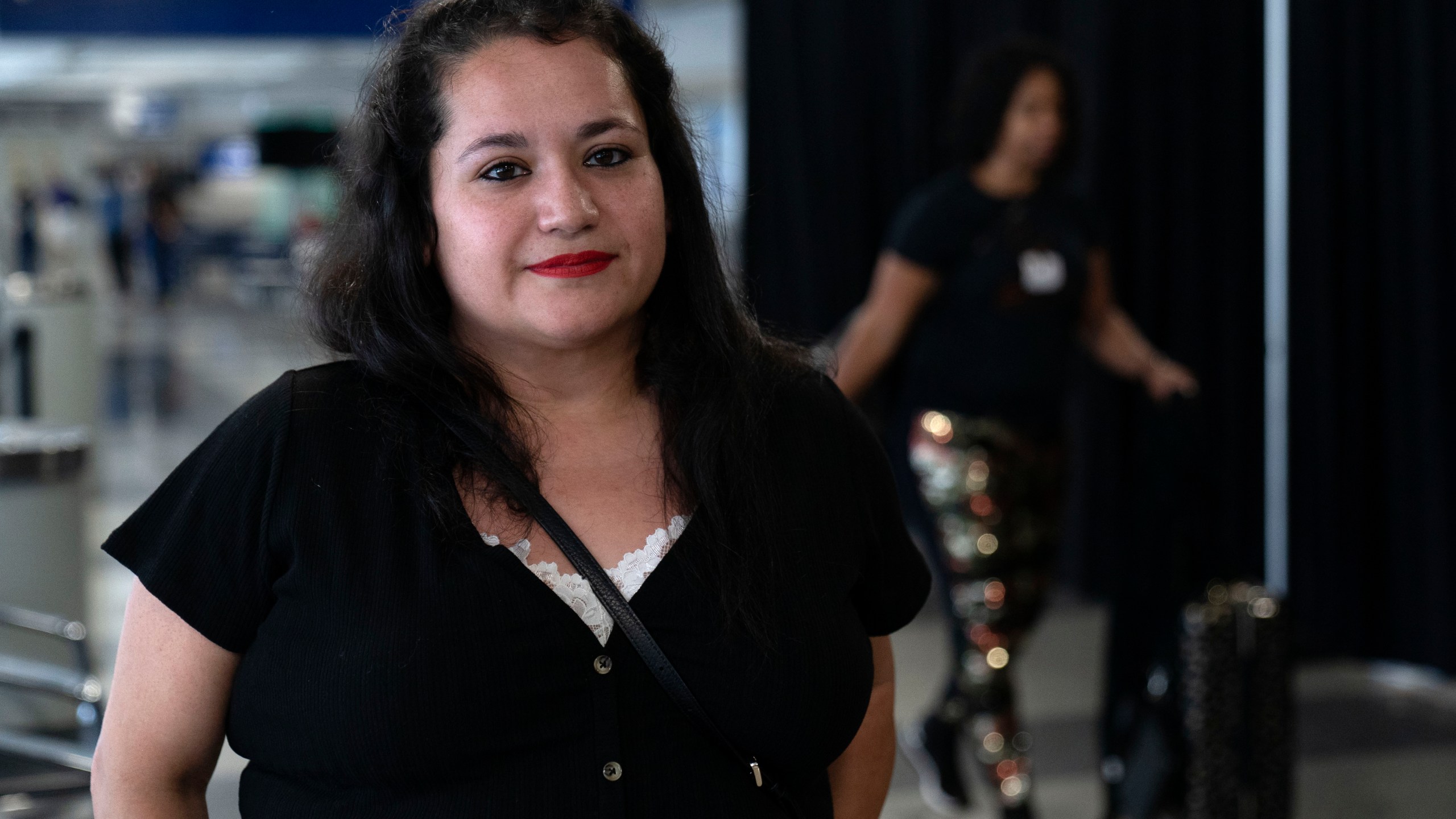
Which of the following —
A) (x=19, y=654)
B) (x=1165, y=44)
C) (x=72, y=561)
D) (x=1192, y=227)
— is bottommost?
(x=19, y=654)

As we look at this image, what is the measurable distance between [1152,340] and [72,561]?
359cm

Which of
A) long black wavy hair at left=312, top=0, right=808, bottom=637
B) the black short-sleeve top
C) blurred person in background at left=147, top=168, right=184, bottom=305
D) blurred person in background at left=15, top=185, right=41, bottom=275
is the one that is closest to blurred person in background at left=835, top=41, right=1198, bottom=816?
long black wavy hair at left=312, top=0, right=808, bottom=637

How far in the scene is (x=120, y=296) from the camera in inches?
840

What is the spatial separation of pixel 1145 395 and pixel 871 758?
2907 mm

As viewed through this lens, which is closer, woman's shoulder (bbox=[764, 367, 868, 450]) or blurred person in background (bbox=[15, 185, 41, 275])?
woman's shoulder (bbox=[764, 367, 868, 450])

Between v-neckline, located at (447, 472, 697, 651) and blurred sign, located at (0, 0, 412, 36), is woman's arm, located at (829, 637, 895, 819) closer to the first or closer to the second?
v-neckline, located at (447, 472, 697, 651)

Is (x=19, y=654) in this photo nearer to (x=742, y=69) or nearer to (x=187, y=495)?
(x=187, y=495)

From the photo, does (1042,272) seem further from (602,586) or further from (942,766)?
(602,586)

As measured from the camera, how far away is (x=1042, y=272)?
304 cm

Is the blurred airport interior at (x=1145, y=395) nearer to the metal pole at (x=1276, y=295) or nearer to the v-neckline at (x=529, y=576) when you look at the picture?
the metal pole at (x=1276, y=295)

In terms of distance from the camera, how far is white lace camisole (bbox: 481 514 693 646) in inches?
50.8

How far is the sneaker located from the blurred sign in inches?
128

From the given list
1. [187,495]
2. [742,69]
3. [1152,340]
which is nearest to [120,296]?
[742,69]

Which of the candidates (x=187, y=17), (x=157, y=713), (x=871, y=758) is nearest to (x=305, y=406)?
(x=157, y=713)
